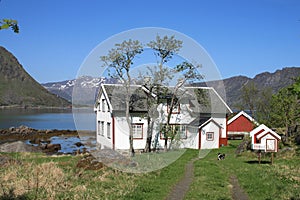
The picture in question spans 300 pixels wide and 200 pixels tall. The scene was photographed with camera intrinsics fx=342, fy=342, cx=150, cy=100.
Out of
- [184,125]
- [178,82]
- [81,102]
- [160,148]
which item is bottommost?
[160,148]

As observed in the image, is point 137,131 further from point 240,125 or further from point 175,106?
point 240,125

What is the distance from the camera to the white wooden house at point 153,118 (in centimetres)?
2828

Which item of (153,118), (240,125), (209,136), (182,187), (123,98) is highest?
(123,98)

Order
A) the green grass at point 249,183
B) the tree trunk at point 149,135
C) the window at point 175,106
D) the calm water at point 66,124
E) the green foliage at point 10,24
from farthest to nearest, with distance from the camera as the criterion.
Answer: the window at point 175,106
the tree trunk at point 149,135
the calm water at point 66,124
the green grass at point 249,183
the green foliage at point 10,24

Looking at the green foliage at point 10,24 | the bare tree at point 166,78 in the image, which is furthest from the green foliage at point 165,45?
the green foliage at point 10,24

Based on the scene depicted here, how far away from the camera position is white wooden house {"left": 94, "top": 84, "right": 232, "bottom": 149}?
1113 inches

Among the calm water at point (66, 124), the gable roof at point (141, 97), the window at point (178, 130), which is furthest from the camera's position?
the window at point (178, 130)

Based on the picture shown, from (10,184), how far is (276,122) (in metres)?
24.0

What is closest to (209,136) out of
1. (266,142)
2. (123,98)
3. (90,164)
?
(123,98)

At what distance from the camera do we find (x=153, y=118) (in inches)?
1139

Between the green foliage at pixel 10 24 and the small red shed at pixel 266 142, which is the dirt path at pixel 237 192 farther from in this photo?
the green foliage at pixel 10 24

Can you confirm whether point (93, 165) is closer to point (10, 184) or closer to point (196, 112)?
point (10, 184)

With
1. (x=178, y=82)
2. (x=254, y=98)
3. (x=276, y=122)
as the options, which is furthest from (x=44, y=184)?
(x=254, y=98)

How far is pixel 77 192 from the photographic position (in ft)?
40.2
